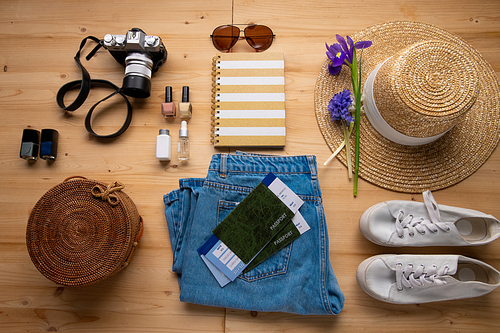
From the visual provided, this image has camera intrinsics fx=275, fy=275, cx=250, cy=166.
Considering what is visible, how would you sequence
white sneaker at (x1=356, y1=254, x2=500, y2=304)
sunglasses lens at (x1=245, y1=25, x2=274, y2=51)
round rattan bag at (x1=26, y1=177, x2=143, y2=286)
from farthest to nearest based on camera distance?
sunglasses lens at (x1=245, y1=25, x2=274, y2=51)
white sneaker at (x1=356, y1=254, x2=500, y2=304)
round rattan bag at (x1=26, y1=177, x2=143, y2=286)

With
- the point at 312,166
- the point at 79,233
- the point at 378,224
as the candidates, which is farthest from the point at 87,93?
the point at 378,224

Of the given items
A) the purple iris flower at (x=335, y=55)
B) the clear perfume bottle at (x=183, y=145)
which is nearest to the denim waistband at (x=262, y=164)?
the clear perfume bottle at (x=183, y=145)

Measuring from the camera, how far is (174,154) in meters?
0.97

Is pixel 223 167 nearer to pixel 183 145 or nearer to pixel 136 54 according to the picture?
pixel 183 145

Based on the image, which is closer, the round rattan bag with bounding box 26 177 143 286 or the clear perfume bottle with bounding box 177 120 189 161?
the round rattan bag with bounding box 26 177 143 286

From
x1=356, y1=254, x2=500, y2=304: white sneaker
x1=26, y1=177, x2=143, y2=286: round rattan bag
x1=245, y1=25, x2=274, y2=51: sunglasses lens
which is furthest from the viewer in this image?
x1=245, y1=25, x2=274, y2=51: sunglasses lens

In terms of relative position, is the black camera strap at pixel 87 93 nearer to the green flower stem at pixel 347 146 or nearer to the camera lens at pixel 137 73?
the camera lens at pixel 137 73

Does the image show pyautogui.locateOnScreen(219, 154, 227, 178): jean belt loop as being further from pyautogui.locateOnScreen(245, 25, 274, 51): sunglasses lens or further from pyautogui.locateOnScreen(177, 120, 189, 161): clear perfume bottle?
pyautogui.locateOnScreen(245, 25, 274, 51): sunglasses lens

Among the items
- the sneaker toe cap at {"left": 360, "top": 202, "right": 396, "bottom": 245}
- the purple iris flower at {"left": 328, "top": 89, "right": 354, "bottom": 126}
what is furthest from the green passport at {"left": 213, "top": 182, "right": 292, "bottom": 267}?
the purple iris flower at {"left": 328, "top": 89, "right": 354, "bottom": 126}

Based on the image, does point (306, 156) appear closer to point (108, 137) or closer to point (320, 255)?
point (320, 255)

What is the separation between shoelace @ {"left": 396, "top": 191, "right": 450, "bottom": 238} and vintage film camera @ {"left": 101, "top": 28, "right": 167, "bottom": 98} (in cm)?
95

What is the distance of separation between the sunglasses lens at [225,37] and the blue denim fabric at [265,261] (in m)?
0.42

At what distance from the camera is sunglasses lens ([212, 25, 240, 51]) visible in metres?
0.98

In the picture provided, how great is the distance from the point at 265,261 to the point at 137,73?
735 millimetres
